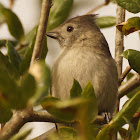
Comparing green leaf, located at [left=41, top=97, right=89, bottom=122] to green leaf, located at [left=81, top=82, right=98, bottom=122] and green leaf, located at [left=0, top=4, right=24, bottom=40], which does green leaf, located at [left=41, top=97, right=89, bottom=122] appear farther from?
green leaf, located at [left=0, top=4, right=24, bottom=40]

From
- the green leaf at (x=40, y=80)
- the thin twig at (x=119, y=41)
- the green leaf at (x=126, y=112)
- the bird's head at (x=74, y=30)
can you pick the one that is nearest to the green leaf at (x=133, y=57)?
the green leaf at (x=126, y=112)

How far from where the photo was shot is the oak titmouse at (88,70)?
3.10 meters

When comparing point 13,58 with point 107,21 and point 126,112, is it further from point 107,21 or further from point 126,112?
point 107,21

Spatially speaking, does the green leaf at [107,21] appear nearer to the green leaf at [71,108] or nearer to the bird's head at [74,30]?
the bird's head at [74,30]

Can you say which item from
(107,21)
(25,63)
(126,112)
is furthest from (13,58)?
(107,21)

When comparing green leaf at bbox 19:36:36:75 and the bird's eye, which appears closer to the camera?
green leaf at bbox 19:36:36:75

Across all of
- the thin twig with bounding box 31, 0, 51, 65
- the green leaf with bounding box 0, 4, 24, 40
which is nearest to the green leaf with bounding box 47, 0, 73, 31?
the green leaf with bounding box 0, 4, 24, 40

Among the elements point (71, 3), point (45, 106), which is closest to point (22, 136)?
point (45, 106)

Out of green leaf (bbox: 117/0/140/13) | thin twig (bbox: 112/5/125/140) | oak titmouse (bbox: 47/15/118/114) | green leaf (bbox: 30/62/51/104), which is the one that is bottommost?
oak titmouse (bbox: 47/15/118/114)

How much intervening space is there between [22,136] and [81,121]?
24 centimetres

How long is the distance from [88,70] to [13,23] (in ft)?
3.67

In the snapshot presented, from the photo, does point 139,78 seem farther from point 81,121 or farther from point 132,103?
point 81,121

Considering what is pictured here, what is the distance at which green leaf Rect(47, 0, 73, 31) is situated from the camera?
8.18 feet

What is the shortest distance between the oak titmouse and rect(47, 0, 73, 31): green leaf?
0.70m
